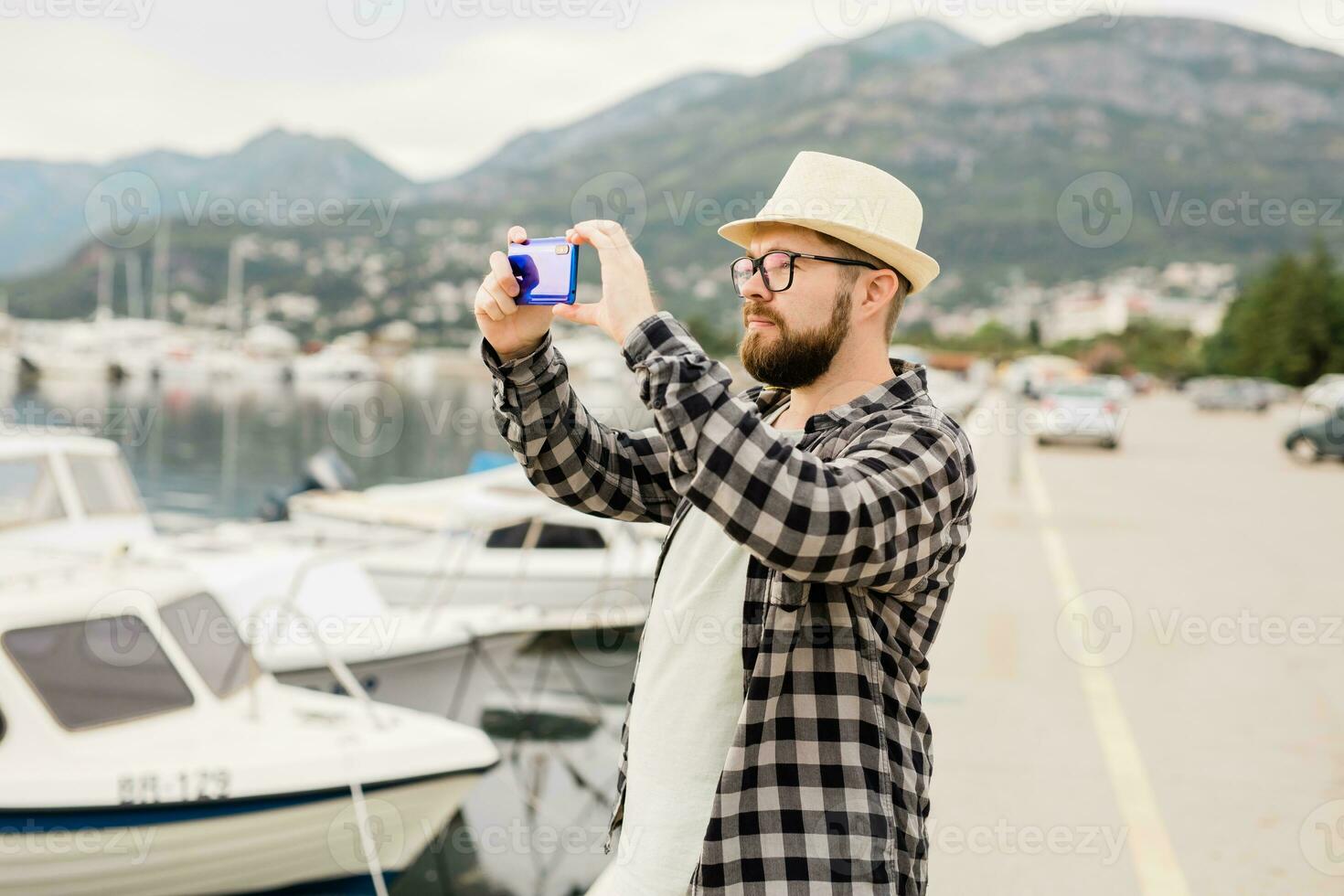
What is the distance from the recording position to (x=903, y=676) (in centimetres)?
177

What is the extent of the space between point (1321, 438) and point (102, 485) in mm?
24760

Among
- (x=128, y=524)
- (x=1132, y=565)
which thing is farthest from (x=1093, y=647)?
(x=128, y=524)

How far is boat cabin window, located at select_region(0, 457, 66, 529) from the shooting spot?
982 cm

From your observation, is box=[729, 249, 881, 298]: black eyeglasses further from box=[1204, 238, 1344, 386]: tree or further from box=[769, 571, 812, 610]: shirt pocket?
box=[1204, 238, 1344, 386]: tree

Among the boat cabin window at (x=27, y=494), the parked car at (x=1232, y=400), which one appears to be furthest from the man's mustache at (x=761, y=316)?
the parked car at (x=1232, y=400)

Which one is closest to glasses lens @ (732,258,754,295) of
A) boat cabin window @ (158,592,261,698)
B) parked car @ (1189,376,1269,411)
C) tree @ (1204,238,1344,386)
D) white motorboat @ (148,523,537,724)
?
boat cabin window @ (158,592,261,698)

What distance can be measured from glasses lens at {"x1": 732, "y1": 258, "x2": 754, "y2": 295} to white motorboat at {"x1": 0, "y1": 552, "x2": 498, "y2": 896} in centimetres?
442

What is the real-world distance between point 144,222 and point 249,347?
63.1 metres

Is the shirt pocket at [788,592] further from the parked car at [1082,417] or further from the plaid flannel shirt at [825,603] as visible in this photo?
the parked car at [1082,417]

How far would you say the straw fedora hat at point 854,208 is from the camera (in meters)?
1.83

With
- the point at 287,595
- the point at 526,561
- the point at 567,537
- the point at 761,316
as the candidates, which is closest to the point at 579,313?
the point at 761,316

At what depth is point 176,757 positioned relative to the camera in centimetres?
614

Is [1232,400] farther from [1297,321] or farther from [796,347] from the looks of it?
[796,347]

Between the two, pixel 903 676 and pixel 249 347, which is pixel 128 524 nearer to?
pixel 903 676
